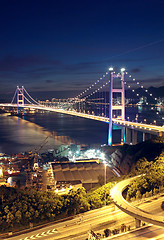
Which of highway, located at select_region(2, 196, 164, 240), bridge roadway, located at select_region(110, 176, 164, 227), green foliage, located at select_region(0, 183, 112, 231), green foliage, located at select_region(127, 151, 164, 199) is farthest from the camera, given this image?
green foliage, located at select_region(127, 151, 164, 199)

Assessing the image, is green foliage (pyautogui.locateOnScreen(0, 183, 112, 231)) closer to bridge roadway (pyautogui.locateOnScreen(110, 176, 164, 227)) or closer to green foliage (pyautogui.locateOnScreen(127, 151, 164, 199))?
bridge roadway (pyautogui.locateOnScreen(110, 176, 164, 227))

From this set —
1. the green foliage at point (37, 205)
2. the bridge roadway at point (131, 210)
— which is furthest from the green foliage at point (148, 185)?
the green foliage at point (37, 205)

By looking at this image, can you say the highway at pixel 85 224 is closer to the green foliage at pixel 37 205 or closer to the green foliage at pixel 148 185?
the green foliage at pixel 37 205

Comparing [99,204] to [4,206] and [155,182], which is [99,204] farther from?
[4,206]

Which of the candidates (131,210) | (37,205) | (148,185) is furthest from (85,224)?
(148,185)

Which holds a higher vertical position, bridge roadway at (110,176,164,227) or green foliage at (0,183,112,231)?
bridge roadway at (110,176,164,227)

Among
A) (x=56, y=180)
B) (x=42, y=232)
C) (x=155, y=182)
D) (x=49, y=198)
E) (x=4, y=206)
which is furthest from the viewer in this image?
(x=56, y=180)

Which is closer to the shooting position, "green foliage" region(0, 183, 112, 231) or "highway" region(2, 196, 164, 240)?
"highway" region(2, 196, 164, 240)

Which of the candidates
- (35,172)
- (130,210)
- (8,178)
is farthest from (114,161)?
(130,210)

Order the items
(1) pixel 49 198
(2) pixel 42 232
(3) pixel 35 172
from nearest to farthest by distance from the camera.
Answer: (2) pixel 42 232
(1) pixel 49 198
(3) pixel 35 172

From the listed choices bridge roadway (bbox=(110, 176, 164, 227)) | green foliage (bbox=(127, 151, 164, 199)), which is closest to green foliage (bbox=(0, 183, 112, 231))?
bridge roadway (bbox=(110, 176, 164, 227))
